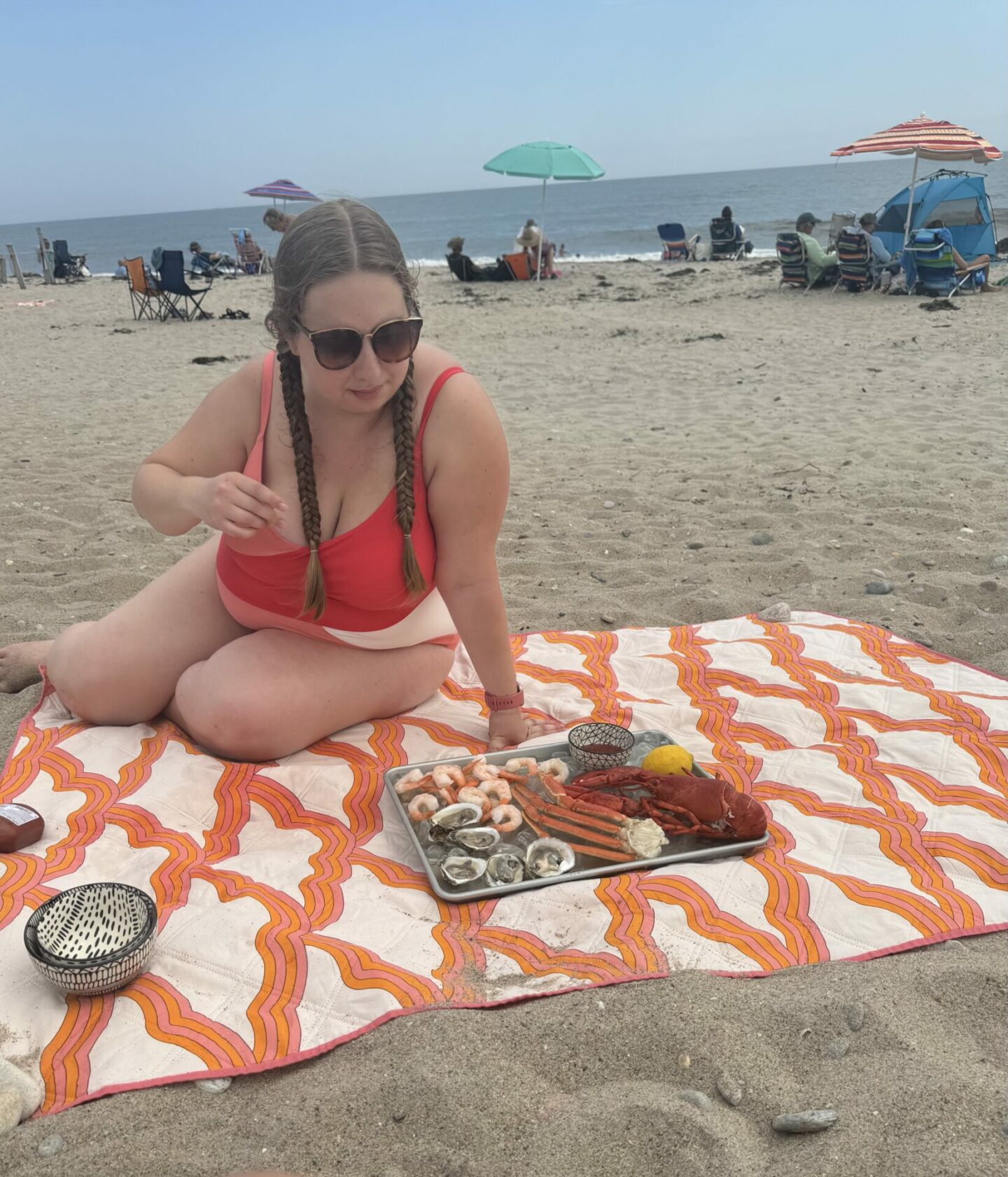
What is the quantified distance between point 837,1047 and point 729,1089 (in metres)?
0.23

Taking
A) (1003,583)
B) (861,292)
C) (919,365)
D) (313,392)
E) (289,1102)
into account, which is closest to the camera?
(289,1102)

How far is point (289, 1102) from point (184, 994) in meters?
0.35

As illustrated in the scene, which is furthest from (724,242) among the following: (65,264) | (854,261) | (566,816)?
(566,816)

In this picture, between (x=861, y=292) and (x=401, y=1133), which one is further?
(x=861, y=292)

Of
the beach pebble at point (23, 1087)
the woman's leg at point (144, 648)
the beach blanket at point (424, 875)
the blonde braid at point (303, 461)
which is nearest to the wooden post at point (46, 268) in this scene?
the woman's leg at point (144, 648)

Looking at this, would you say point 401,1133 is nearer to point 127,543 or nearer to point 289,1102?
point 289,1102

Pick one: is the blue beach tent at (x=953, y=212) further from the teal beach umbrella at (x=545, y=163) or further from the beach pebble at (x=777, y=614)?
the beach pebble at (x=777, y=614)

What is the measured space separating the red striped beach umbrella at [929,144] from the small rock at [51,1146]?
628 inches

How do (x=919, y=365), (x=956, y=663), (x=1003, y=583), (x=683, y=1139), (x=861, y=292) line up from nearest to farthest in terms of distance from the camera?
1. (x=683, y=1139)
2. (x=956, y=663)
3. (x=1003, y=583)
4. (x=919, y=365)
5. (x=861, y=292)

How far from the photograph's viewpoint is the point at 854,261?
46.0 feet

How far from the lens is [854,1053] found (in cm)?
165

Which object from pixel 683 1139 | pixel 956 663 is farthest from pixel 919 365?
pixel 683 1139

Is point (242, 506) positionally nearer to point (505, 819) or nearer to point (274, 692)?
point (274, 692)

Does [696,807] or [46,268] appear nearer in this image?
[696,807]
